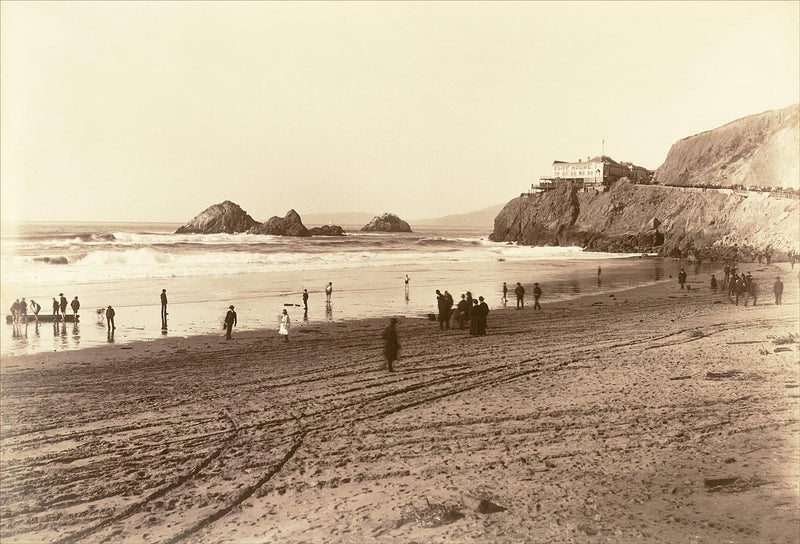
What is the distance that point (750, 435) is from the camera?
28.7 ft

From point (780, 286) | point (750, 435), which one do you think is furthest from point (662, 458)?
point (780, 286)

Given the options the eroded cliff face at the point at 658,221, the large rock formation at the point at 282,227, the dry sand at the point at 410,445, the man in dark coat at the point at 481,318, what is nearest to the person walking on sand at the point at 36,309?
the dry sand at the point at 410,445

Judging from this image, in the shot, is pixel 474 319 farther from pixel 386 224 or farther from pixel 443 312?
pixel 386 224

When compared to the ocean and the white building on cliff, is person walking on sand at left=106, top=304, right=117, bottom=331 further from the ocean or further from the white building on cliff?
the white building on cliff

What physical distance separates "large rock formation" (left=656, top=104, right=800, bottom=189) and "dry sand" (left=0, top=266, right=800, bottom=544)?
8486 cm

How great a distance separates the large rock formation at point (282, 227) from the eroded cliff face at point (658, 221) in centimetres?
3619

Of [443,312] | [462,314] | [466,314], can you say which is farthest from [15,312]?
[466,314]

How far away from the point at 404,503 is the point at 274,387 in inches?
238

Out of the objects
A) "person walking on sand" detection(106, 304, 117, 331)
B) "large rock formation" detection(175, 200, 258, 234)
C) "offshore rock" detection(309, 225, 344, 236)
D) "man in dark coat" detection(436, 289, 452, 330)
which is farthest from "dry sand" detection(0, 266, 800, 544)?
"large rock formation" detection(175, 200, 258, 234)

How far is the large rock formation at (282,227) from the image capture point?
11456 centimetres

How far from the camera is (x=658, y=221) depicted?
7738 centimetres

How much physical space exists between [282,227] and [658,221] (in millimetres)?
65468

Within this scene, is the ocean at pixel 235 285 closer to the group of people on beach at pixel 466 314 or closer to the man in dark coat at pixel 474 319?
the group of people on beach at pixel 466 314

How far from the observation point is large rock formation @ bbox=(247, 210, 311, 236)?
114562mm
